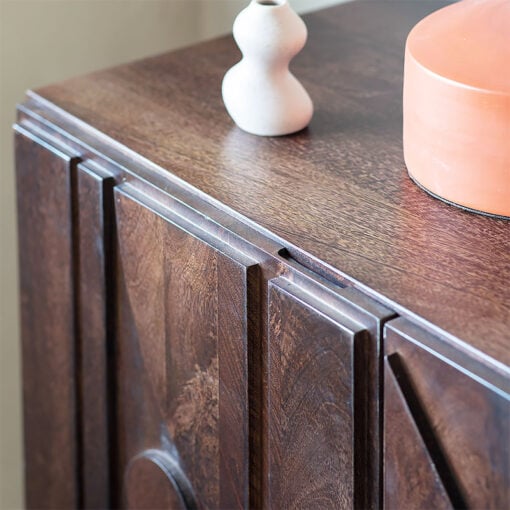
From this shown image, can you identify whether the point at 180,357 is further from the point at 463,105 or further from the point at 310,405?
the point at 463,105

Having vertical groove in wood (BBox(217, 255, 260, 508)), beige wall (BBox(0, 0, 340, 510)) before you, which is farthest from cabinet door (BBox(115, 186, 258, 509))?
beige wall (BBox(0, 0, 340, 510))

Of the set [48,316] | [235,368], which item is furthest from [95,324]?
[235,368]

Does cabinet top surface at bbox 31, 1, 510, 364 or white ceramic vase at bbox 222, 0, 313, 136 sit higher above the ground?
white ceramic vase at bbox 222, 0, 313, 136

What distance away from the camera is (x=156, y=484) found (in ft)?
2.83

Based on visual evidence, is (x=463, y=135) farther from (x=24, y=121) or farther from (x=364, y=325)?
(x=24, y=121)

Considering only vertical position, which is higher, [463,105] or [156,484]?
[463,105]

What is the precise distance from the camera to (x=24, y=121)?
91 centimetres

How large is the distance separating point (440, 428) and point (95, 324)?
0.38m

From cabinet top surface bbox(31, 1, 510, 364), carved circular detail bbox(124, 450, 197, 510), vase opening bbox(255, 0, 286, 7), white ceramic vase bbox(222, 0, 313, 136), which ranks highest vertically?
vase opening bbox(255, 0, 286, 7)

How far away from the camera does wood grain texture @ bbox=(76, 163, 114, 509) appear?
83 centimetres

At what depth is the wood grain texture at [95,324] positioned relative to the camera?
2.74ft

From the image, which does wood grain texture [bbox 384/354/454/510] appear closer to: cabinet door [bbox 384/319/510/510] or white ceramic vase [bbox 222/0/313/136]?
cabinet door [bbox 384/319/510/510]

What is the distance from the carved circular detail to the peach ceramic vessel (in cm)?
31

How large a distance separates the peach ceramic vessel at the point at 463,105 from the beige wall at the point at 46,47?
22.7 inches
